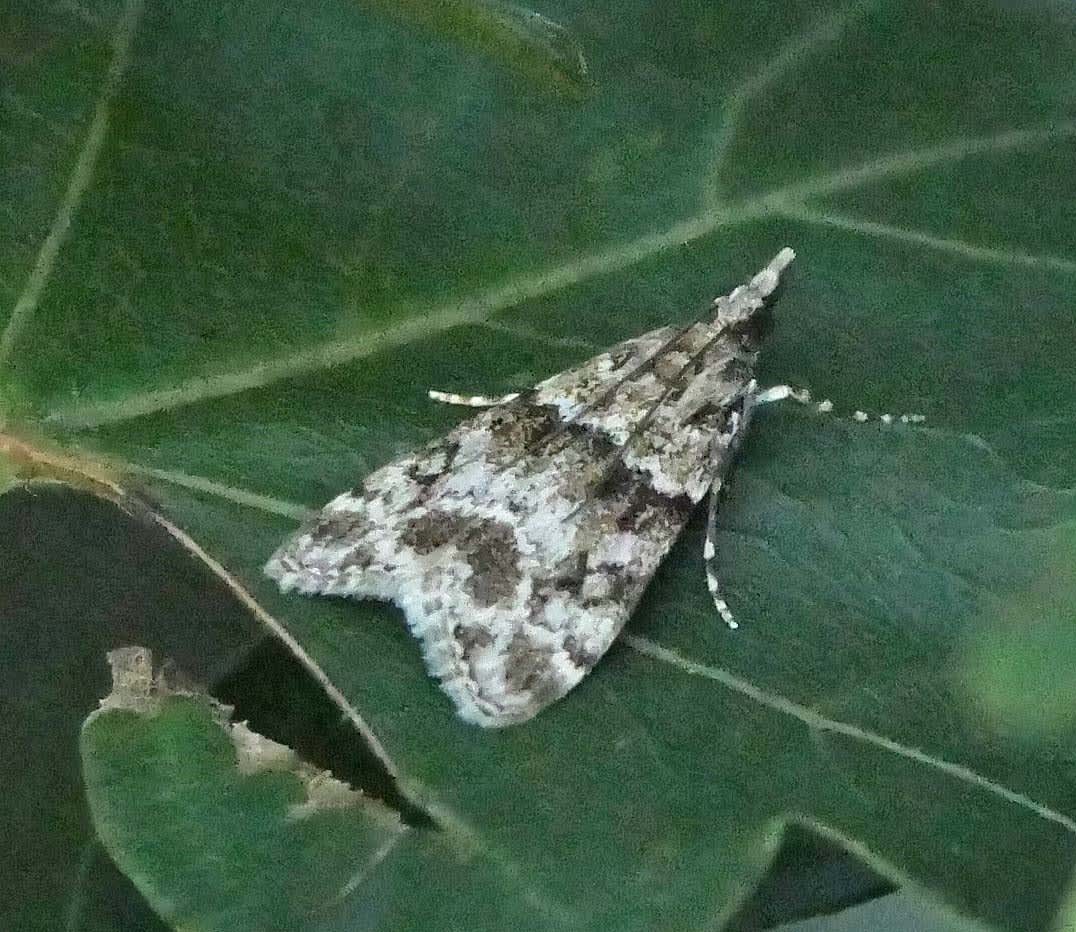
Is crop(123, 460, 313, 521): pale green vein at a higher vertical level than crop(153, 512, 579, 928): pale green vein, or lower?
higher

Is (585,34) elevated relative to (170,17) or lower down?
lower down

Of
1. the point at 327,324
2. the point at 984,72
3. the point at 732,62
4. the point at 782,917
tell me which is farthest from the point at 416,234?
the point at 782,917

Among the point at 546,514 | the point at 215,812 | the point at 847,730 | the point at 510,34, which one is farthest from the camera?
the point at 546,514

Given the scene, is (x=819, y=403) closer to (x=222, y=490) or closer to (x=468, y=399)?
(x=468, y=399)

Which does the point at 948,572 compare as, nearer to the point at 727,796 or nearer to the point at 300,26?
the point at 727,796

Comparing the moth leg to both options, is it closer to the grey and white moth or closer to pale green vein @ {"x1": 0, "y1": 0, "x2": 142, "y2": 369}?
the grey and white moth

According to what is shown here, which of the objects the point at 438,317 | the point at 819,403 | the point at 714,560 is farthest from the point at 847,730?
the point at 438,317

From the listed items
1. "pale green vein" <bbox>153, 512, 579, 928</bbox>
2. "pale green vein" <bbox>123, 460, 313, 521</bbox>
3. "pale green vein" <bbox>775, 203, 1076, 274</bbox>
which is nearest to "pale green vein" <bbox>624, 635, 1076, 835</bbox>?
"pale green vein" <bbox>153, 512, 579, 928</bbox>
